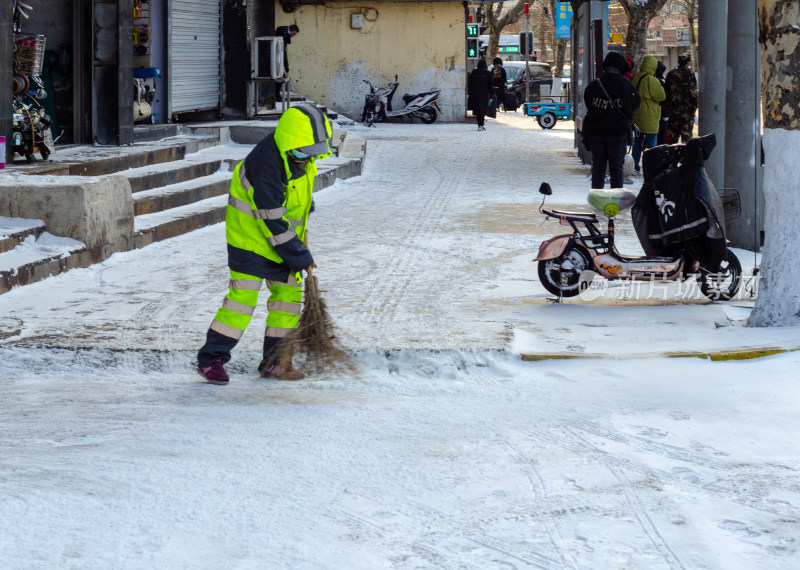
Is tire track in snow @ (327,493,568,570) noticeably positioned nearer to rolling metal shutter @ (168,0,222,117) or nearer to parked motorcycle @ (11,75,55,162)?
parked motorcycle @ (11,75,55,162)

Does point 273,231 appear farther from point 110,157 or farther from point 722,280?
point 110,157

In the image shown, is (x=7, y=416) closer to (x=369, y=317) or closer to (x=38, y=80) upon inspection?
(x=369, y=317)

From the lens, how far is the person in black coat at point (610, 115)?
12961mm

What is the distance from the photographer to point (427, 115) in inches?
1245

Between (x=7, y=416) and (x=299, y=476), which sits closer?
(x=299, y=476)

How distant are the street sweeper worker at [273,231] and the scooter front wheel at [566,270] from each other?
7.99 feet

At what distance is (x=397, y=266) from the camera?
9516mm

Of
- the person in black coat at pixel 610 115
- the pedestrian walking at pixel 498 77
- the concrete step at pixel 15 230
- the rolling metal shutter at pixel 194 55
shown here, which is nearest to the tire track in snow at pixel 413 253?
the person in black coat at pixel 610 115

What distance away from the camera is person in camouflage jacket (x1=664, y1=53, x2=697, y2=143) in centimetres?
1596

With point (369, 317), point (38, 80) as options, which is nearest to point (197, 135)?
point (38, 80)

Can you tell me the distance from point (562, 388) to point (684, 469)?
4.49 ft

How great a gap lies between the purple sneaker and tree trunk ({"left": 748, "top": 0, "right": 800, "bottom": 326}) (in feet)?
10.8

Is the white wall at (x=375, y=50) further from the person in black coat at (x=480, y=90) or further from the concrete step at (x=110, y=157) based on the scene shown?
the concrete step at (x=110, y=157)

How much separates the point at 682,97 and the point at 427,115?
1599 cm
